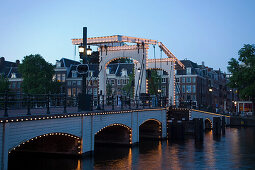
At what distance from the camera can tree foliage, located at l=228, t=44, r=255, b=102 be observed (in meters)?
51.6

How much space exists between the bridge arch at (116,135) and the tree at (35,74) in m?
32.7

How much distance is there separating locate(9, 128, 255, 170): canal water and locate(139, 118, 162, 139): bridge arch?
5336mm

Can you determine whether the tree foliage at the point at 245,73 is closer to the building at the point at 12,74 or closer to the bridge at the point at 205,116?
the bridge at the point at 205,116

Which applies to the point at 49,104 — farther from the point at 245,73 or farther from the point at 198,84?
the point at 198,84

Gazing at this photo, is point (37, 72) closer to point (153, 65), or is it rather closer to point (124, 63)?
point (124, 63)

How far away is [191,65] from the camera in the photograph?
244 feet

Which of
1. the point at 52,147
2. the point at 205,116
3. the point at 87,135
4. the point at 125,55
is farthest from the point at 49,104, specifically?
the point at 205,116

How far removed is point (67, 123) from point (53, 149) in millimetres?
3356

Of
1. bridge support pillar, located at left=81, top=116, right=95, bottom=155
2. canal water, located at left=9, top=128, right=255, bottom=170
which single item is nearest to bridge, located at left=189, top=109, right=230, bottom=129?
canal water, located at left=9, top=128, right=255, bottom=170

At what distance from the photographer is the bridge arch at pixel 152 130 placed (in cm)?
2996

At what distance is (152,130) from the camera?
30.6m

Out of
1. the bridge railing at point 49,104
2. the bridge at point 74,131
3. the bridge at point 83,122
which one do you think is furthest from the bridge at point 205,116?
the bridge at point 74,131

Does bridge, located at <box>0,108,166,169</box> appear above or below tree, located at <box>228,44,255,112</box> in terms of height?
below

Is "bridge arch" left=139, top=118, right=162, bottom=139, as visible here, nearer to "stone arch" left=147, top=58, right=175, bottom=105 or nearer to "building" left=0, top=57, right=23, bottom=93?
"stone arch" left=147, top=58, right=175, bottom=105
